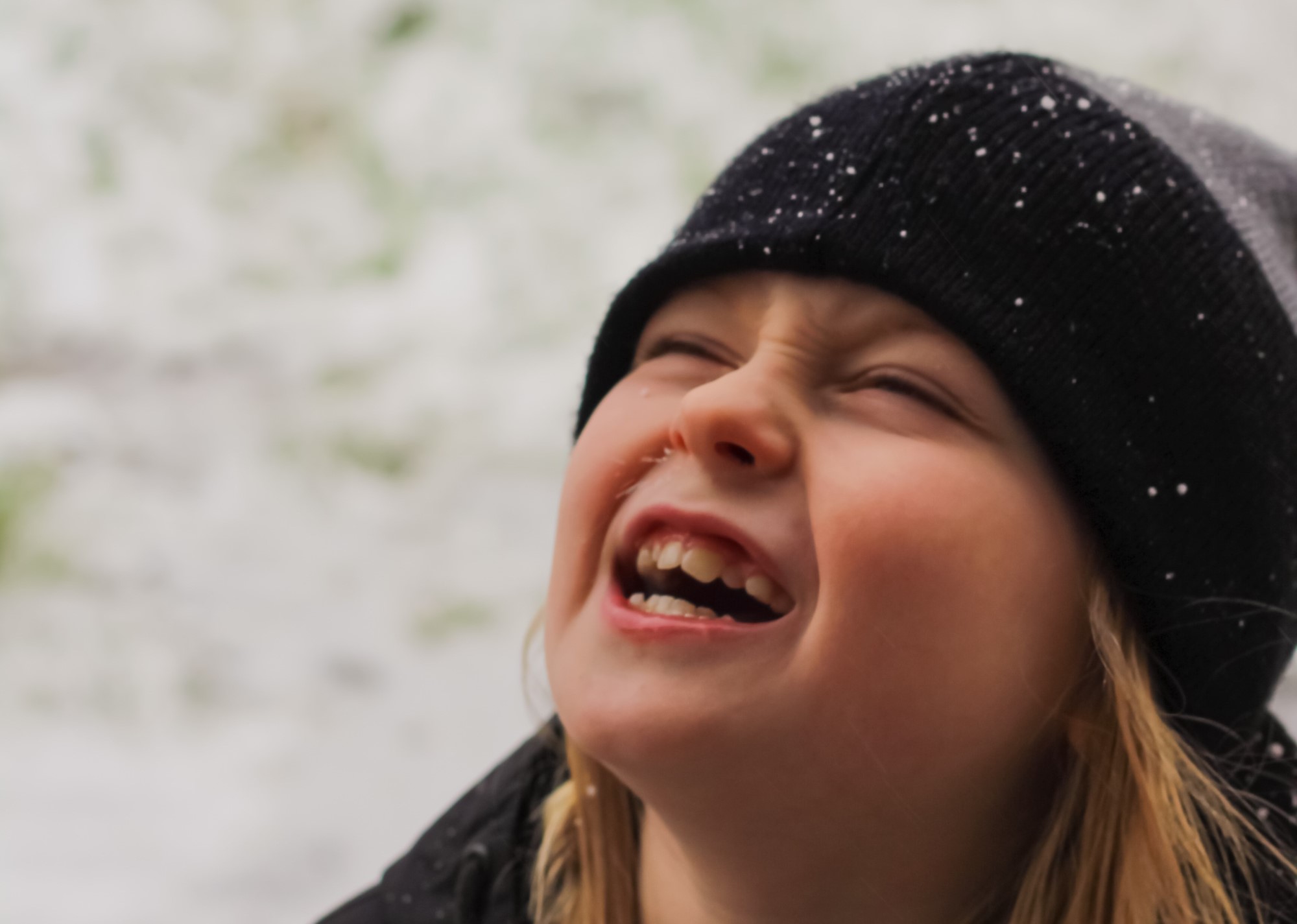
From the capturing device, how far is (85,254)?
179cm

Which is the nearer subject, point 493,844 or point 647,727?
point 647,727

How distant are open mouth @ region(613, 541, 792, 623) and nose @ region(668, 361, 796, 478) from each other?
6 cm

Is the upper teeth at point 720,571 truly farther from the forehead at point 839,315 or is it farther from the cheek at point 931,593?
the forehead at point 839,315

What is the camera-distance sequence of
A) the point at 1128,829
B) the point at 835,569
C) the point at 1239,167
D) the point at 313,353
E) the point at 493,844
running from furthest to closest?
the point at 313,353
the point at 493,844
the point at 1239,167
the point at 1128,829
the point at 835,569

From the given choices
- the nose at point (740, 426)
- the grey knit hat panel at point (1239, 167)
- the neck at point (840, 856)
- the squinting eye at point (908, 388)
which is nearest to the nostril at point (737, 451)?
the nose at point (740, 426)

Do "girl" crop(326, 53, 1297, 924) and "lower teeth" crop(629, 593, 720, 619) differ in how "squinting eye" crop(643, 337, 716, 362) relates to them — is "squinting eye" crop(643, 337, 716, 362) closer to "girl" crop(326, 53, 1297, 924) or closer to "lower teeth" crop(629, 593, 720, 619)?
"girl" crop(326, 53, 1297, 924)

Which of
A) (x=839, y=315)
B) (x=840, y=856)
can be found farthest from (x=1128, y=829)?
(x=839, y=315)

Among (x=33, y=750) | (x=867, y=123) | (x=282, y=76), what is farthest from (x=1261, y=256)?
(x=282, y=76)

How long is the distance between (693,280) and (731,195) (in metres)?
0.09

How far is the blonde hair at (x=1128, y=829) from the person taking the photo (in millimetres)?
808

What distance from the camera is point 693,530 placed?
77cm

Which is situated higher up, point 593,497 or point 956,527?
point 593,497

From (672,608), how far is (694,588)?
5 cm

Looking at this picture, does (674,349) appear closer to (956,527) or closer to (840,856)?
(956,527)
